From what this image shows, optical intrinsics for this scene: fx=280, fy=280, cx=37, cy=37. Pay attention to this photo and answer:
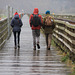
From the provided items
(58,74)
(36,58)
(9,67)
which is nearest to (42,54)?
(36,58)

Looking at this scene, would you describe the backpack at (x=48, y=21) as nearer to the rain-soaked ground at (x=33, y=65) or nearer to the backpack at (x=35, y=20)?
the backpack at (x=35, y=20)

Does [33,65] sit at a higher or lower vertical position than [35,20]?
lower

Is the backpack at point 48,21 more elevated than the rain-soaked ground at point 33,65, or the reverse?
the backpack at point 48,21

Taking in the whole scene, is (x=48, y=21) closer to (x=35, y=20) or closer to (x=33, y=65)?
(x=35, y=20)

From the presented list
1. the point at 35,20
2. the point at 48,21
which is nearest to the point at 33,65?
the point at 35,20

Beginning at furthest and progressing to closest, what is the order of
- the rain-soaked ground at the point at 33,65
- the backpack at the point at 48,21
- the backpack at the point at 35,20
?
the backpack at the point at 48,21 → the backpack at the point at 35,20 → the rain-soaked ground at the point at 33,65

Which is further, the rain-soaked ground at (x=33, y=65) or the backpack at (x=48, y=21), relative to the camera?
the backpack at (x=48, y=21)

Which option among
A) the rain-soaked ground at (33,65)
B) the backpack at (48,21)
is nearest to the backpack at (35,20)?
the backpack at (48,21)

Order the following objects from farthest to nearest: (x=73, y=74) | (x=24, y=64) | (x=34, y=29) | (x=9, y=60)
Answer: (x=34, y=29), (x=9, y=60), (x=24, y=64), (x=73, y=74)

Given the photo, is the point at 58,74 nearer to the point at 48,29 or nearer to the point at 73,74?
the point at 73,74

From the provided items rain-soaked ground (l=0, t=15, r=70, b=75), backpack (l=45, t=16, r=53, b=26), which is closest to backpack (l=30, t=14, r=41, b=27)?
backpack (l=45, t=16, r=53, b=26)

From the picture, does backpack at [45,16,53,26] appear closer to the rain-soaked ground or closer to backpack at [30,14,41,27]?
backpack at [30,14,41,27]

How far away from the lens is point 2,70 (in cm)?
A: 816

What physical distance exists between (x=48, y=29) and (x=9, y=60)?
3013mm
